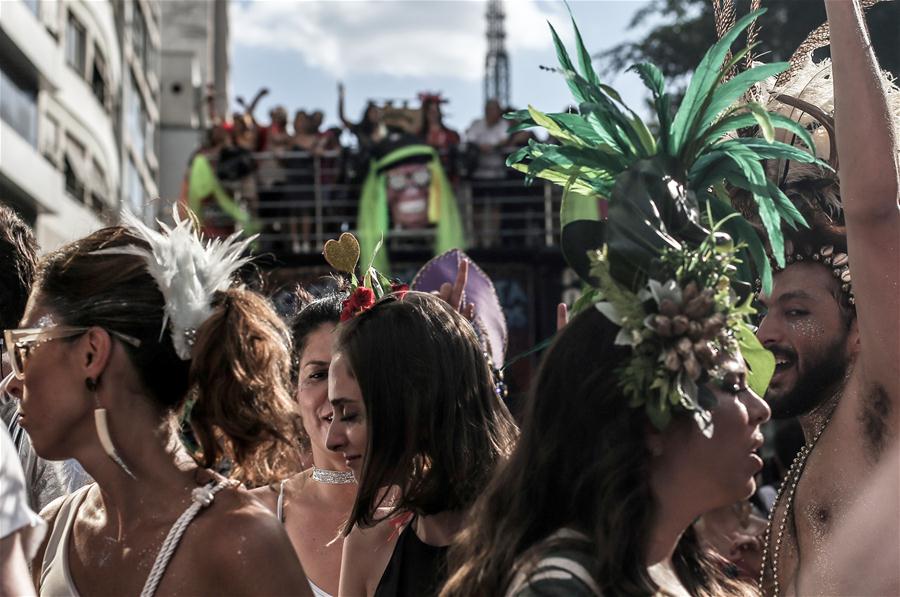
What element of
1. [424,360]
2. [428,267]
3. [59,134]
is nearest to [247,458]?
[424,360]

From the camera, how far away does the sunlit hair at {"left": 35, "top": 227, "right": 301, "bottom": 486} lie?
7.77 feet

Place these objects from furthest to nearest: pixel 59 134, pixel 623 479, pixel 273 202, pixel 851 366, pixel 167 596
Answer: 1. pixel 59 134
2. pixel 273 202
3. pixel 851 366
4. pixel 167 596
5. pixel 623 479

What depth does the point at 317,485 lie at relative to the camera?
3.66m

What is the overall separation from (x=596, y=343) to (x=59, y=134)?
21976 millimetres

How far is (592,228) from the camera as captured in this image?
206 cm

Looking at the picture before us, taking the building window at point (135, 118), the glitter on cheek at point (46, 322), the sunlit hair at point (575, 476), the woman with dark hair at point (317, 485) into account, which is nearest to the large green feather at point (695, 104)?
the sunlit hair at point (575, 476)

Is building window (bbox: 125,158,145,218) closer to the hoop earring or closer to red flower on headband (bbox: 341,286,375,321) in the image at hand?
red flower on headband (bbox: 341,286,375,321)

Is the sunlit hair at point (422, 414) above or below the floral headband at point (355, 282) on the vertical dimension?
below

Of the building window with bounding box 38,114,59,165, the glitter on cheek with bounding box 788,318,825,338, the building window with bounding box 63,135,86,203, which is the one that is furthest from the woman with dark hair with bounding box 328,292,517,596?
the building window with bounding box 63,135,86,203

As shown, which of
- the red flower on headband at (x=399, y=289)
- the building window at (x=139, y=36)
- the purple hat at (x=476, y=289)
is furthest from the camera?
the building window at (x=139, y=36)

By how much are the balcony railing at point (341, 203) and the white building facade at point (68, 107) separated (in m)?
2.71

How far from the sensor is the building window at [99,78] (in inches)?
1009

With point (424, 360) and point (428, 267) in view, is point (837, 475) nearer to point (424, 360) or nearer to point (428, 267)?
point (424, 360)

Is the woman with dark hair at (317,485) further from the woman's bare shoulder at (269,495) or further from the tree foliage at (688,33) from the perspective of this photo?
the tree foliage at (688,33)
